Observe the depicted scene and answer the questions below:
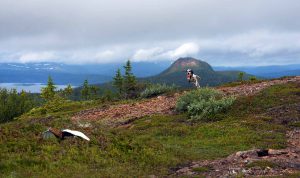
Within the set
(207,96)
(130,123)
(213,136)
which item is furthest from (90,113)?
(213,136)

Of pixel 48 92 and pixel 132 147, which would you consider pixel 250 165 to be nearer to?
pixel 132 147

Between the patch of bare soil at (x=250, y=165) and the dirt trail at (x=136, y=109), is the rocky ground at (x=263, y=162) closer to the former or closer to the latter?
the patch of bare soil at (x=250, y=165)

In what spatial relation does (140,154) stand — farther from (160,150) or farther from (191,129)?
(191,129)

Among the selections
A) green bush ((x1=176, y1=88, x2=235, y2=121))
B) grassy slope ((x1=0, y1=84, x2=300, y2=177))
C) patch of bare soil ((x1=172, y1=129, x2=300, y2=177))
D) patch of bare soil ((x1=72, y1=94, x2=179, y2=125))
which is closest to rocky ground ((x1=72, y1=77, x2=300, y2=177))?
patch of bare soil ((x1=172, y1=129, x2=300, y2=177))

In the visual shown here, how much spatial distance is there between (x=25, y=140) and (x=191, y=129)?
391 inches

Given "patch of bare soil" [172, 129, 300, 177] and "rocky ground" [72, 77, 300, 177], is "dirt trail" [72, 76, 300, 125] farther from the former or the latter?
"patch of bare soil" [172, 129, 300, 177]

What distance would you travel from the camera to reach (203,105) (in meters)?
27.4

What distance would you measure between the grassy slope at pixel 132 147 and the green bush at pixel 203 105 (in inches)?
43.0

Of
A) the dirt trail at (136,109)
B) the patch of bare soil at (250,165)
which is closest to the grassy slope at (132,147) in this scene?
the patch of bare soil at (250,165)

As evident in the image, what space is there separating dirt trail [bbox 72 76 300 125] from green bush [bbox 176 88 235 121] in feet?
4.29

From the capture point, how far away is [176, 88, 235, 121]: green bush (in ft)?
87.3

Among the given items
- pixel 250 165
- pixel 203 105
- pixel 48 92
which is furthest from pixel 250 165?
pixel 48 92

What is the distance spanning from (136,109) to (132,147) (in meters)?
15.0

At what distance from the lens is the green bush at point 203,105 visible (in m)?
26.6
